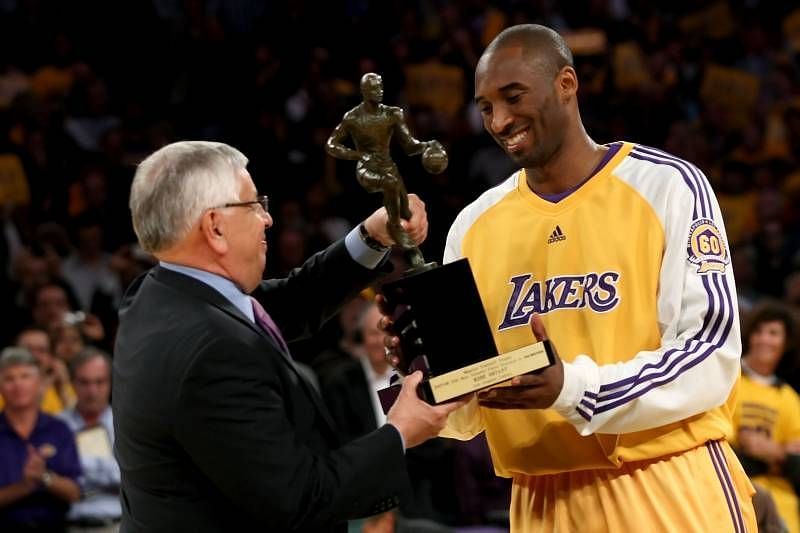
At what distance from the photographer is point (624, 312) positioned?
3.00 metres

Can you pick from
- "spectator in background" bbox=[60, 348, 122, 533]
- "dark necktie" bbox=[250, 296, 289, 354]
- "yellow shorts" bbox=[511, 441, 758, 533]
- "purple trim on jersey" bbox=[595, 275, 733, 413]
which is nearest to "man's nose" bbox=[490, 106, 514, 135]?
"purple trim on jersey" bbox=[595, 275, 733, 413]

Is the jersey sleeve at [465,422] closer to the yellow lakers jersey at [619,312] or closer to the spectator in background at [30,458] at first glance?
the yellow lakers jersey at [619,312]

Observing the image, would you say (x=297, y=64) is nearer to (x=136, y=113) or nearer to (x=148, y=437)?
(x=136, y=113)

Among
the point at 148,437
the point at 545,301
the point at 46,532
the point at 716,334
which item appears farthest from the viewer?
the point at 46,532

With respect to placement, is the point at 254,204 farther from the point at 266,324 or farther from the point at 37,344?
the point at 37,344

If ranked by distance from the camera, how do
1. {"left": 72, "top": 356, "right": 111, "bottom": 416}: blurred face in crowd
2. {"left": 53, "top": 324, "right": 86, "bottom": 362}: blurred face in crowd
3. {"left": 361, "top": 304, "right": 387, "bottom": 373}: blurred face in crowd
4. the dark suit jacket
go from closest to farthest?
the dark suit jacket < {"left": 72, "top": 356, "right": 111, "bottom": 416}: blurred face in crowd < {"left": 361, "top": 304, "right": 387, "bottom": 373}: blurred face in crowd < {"left": 53, "top": 324, "right": 86, "bottom": 362}: blurred face in crowd

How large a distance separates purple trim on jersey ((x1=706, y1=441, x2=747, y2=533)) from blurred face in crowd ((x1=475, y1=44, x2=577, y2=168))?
0.81 meters

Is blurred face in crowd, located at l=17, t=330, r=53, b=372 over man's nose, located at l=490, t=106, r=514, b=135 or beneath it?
beneath

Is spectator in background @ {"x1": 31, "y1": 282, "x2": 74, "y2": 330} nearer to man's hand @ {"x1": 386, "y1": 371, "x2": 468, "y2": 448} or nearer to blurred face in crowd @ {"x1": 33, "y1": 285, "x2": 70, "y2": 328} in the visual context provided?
blurred face in crowd @ {"x1": 33, "y1": 285, "x2": 70, "y2": 328}

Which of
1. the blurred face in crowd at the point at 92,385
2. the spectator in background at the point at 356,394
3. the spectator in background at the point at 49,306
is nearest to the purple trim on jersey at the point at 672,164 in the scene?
the spectator in background at the point at 356,394

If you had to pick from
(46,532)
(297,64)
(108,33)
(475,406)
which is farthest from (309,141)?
(475,406)

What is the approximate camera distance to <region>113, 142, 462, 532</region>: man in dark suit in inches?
101

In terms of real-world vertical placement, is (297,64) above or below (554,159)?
above

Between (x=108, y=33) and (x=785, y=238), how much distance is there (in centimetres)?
526
